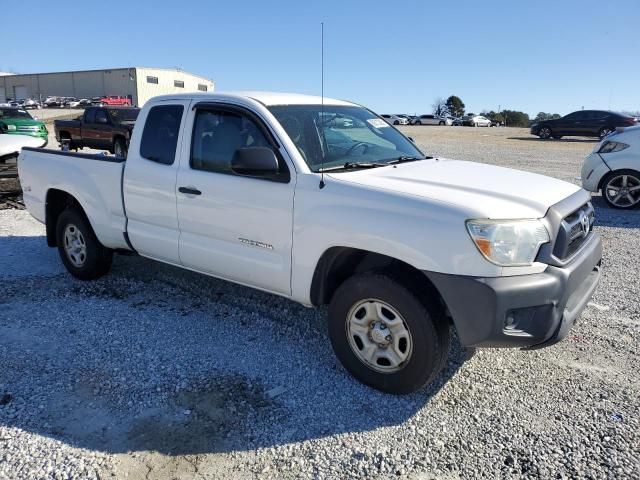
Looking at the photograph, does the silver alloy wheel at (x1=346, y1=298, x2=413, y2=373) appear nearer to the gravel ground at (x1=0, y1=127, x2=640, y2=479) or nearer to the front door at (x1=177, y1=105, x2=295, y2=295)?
the gravel ground at (x1=0, y1=127, x2=640, y2=479)

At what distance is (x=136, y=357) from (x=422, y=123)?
61163 millimetres

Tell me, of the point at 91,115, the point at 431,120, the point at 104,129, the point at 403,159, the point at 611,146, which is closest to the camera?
the point at 403,159

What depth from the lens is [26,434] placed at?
3076 mm

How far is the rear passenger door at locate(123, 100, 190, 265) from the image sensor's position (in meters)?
4.47

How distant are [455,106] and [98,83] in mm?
56176

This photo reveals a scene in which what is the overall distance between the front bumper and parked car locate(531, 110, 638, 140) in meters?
27.8

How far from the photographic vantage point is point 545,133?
3152cm

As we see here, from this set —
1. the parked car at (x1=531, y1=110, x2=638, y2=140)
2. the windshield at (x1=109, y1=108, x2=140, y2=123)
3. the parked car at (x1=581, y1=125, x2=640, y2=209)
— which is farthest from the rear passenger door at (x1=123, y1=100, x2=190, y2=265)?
the parked car at (x1=531, y1=110, x2=638, y2=140)

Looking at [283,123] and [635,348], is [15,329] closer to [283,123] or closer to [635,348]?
[283,123]

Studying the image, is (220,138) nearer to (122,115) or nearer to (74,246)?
(74,246)

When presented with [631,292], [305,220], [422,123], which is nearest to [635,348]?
[631,292]

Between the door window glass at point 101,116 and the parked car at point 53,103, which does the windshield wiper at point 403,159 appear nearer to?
the door window glass at point 101,116

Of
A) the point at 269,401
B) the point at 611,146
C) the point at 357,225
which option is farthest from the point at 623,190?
the point at 269,401

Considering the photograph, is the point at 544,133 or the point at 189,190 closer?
the point at 189,190
